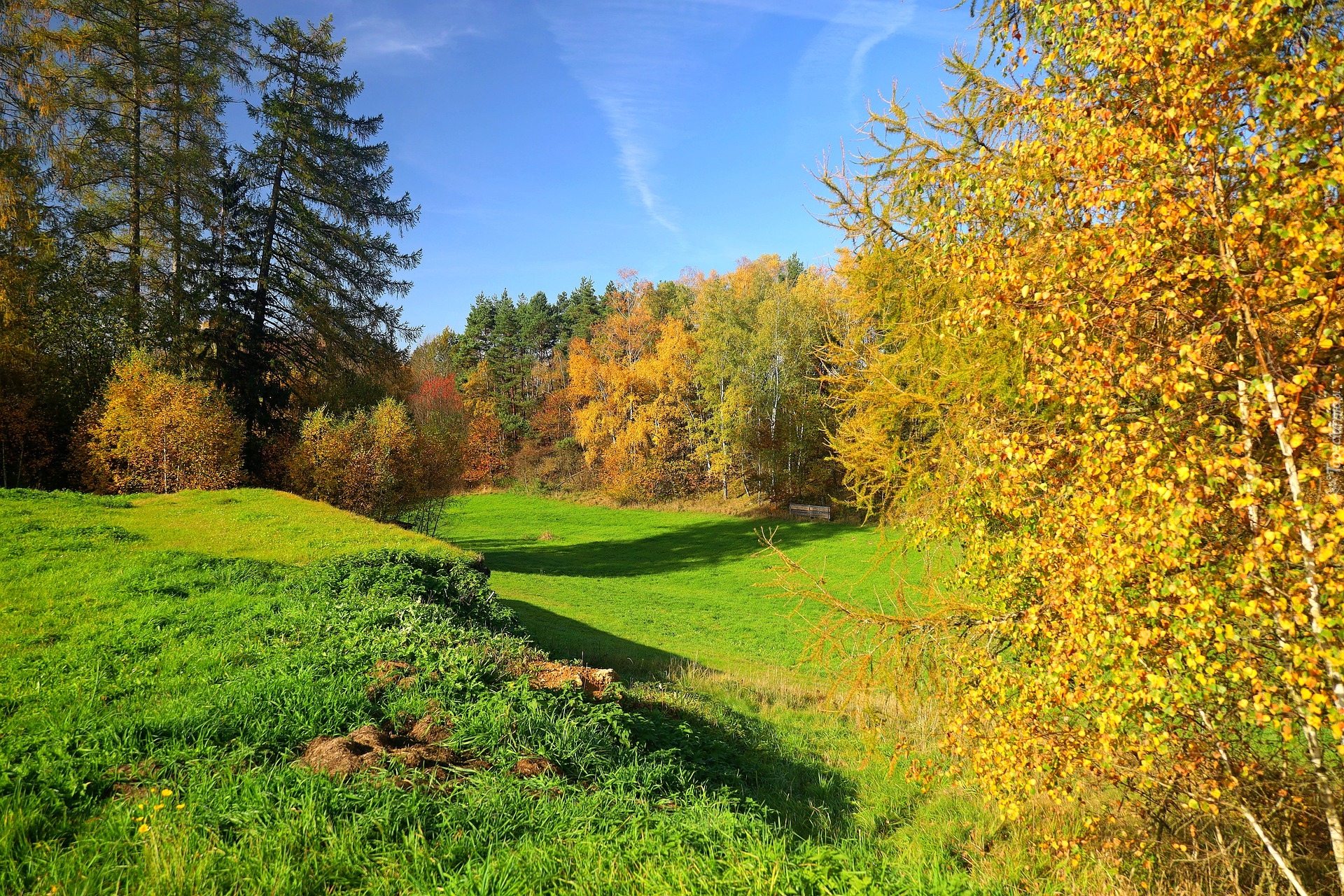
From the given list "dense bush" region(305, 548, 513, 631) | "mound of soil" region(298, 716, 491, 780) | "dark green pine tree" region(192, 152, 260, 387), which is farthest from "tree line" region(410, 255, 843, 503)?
"mound of soil" region(298, 716, 491, 780)

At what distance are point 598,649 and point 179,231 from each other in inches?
799

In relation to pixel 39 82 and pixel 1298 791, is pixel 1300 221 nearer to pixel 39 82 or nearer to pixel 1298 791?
pixel 1298 791

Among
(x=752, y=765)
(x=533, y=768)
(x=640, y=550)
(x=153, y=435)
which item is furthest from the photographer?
(x=640, y=550)

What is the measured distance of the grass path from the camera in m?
14.4

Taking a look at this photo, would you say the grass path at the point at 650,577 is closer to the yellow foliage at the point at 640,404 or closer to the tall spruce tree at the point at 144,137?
the yellow foliage at the point at 640,404

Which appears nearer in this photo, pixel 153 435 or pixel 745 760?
pixel 745 760

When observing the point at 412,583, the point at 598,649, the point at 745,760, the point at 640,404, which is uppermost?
the point at 640,404

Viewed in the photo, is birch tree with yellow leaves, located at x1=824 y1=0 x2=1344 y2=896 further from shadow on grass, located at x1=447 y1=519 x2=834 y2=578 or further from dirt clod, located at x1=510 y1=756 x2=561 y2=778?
Result: shadow on grass, located at x1=447 y1=519 x2=834 y2=578

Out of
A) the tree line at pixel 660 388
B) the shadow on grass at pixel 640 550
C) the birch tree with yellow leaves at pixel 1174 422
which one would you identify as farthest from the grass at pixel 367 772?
the tree line at pixel 660 388

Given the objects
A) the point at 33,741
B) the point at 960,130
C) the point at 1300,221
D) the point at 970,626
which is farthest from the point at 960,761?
the point at 33,741

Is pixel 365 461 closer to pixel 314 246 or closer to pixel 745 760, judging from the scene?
pixel 314 246

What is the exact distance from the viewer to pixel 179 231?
71.1 ft

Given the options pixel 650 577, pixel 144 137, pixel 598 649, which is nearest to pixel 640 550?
pixel 650 577

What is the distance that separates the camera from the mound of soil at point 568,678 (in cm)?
658
